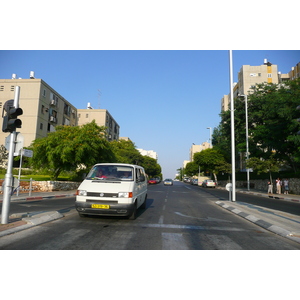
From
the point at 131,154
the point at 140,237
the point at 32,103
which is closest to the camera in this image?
the point at 140,237

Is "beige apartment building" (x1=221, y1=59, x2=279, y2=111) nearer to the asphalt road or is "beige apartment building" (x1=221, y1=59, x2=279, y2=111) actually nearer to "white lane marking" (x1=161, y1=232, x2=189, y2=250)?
the asphalt road

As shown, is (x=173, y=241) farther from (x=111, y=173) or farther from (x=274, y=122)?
(x=274, y=122)

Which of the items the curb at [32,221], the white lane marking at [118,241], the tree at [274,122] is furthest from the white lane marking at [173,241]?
the tree at [274,122]

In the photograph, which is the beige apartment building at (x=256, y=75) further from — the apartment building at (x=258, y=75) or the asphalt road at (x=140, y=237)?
the asphalt road at (x=140, y=237)

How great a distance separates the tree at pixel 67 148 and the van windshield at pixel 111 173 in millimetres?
15065

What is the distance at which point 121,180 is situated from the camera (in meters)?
8.77

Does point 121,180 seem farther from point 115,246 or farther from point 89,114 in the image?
point 89,114

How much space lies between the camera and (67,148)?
2338 centimetres

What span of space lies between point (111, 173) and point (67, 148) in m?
15.5

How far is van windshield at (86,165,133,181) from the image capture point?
29.4 ft

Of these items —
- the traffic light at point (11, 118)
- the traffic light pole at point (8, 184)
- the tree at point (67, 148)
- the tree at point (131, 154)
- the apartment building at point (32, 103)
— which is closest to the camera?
the traffic light pole at point (8, 184)

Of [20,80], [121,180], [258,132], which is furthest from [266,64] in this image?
[121,180]

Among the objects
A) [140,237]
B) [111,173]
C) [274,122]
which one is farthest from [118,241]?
[274,122]

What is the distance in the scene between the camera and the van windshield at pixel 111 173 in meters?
8.96
